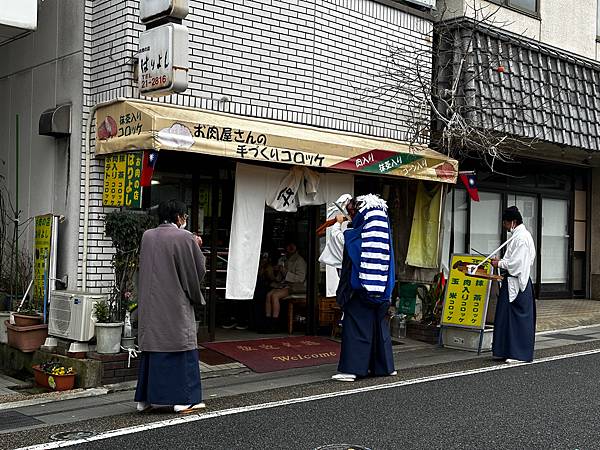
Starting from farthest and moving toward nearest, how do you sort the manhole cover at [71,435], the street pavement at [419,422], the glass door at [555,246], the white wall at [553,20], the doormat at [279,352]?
the glass door at [555,246], the white wall at [553,20], the doormat at [279,352], the manhole cover at [71,435], the street pavement at [419,422]

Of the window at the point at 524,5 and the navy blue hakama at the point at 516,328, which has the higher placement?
the window at the point at 524,5

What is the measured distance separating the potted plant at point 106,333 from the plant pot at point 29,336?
1101 mm

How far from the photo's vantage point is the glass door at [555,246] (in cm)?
1708

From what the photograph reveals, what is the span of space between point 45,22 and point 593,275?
43.1 ft

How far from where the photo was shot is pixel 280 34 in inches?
408

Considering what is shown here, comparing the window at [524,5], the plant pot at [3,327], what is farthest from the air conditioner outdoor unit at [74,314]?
the window at [524,5]

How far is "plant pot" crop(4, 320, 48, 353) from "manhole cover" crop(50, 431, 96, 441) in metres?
3.10

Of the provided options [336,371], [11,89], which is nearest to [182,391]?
[336,371]

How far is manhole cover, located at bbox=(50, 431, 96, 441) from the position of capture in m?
6.22

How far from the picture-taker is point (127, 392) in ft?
26.8

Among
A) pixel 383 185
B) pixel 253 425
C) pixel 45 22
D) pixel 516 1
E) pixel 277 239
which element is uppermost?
pixel 516 1

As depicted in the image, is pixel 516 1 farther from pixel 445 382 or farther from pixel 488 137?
pixel 445 382

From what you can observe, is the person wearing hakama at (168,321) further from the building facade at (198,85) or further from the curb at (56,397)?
the building facade at (198,85)

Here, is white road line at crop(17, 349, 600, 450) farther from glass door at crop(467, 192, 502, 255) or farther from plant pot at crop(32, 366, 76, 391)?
glass door at crop(467, 192, 502, 255)
